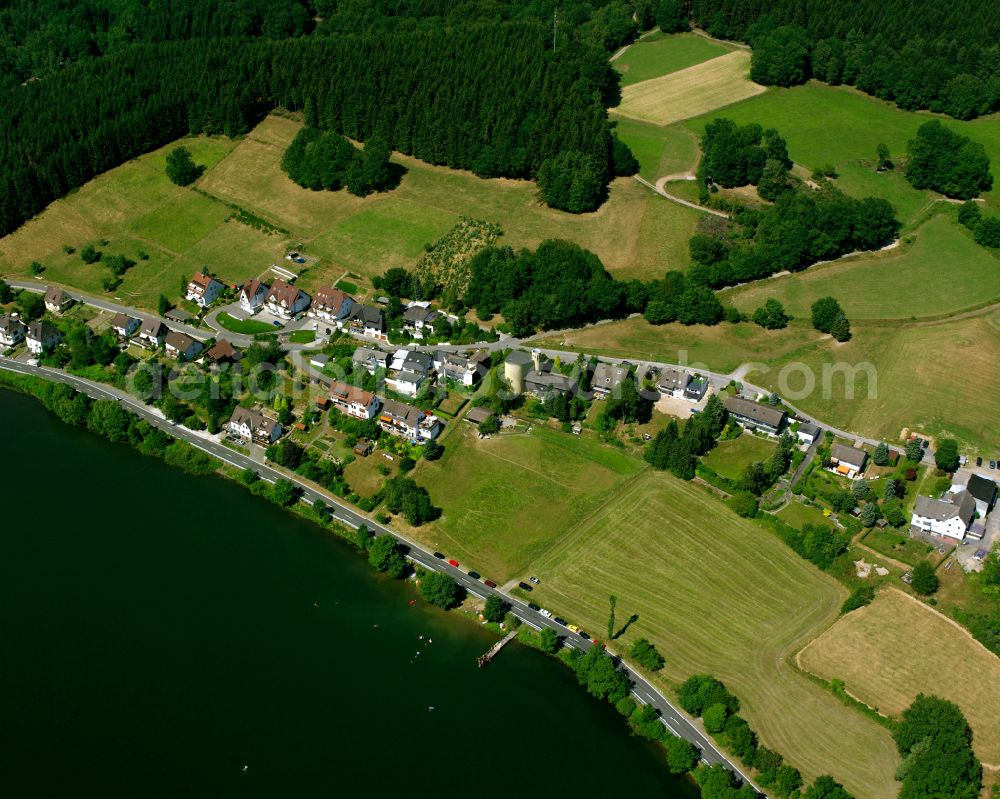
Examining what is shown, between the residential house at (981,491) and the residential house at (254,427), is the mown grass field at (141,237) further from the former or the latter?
the residential house at (981,491)

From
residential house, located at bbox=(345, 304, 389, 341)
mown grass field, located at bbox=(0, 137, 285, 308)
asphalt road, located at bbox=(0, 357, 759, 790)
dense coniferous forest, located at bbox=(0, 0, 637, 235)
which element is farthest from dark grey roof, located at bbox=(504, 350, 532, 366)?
mown grass field, located at bbox=(0, 137, 285, 308)

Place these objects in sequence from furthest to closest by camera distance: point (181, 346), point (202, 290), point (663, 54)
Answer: point (663, 54), point (202, 290), point (181, 346)

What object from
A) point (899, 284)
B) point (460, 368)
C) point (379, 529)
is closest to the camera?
point (379, 529)

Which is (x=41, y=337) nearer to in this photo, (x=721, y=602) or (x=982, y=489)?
(x=721, y=602)

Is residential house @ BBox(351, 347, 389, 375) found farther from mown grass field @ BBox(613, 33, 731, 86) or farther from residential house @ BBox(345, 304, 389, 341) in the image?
mown grass field @ BBox(613, 33, 731, 86)

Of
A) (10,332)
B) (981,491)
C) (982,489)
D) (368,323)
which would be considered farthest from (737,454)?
(10,332)

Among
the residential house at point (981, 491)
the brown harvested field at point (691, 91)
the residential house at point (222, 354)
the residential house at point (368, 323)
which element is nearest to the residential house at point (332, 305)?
the residential house at point (368, 323)
